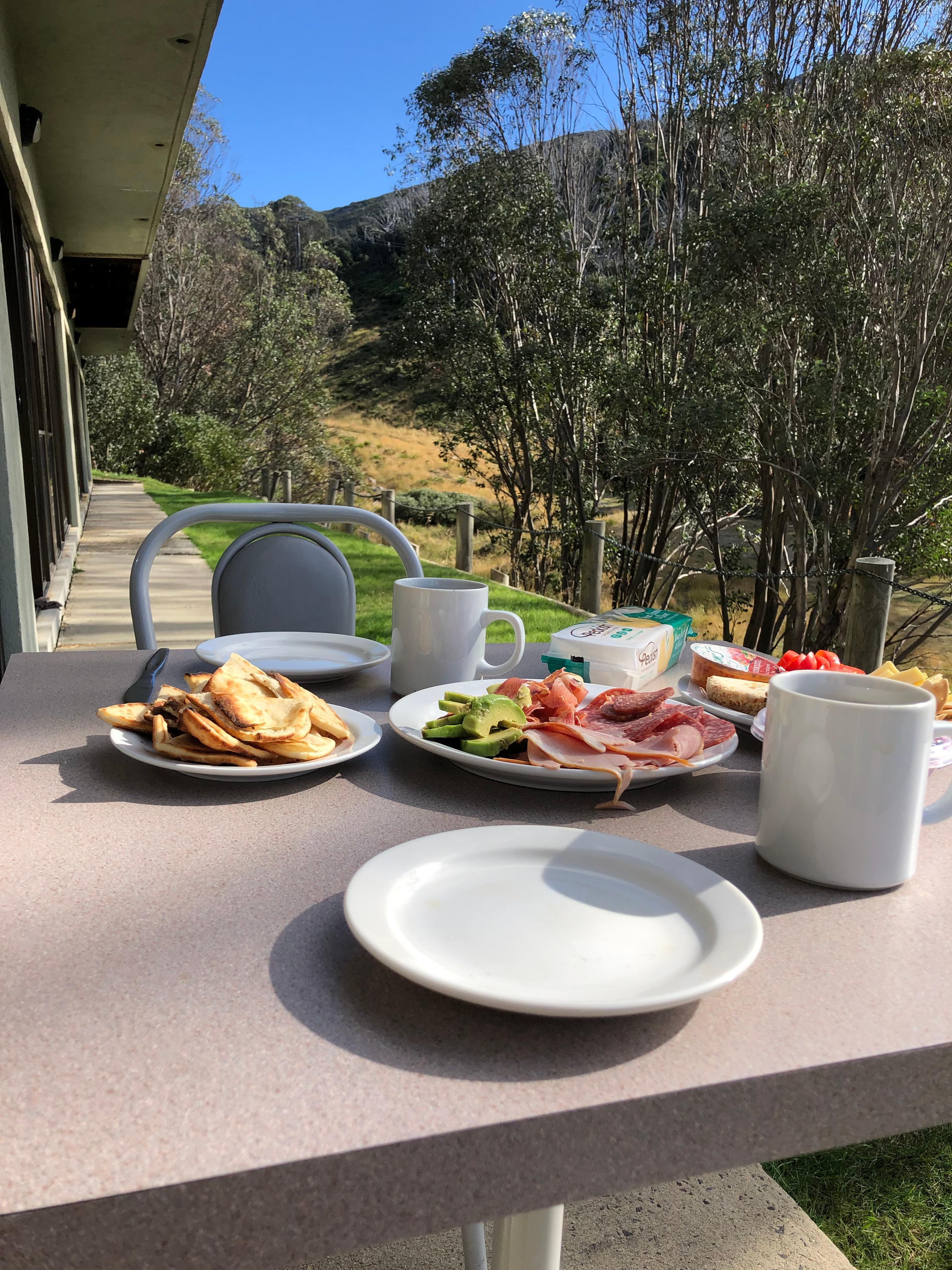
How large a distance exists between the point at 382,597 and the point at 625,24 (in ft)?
21.7

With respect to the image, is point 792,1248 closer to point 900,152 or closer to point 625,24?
point 900,152

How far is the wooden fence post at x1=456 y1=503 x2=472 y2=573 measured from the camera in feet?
24.3

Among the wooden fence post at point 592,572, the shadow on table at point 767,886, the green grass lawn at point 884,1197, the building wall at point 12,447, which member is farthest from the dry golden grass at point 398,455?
the shadow on table at point 767,886

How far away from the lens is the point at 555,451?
1129 cm

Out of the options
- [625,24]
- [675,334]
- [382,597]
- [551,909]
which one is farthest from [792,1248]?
[625,24]

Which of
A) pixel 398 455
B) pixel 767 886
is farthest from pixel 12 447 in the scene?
pixel 398 455

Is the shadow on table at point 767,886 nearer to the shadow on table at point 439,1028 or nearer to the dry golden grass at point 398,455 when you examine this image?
the shadow on table at point 439,1028

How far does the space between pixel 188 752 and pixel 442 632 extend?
0.40 metres

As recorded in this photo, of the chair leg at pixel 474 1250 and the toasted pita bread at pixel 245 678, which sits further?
the chair leg at pixel 474 1250

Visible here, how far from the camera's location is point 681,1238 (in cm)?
136

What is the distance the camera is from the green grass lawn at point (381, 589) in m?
4.99

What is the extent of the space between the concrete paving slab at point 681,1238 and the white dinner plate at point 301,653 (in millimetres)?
807

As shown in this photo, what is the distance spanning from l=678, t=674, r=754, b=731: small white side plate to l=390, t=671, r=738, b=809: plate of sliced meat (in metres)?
0.08

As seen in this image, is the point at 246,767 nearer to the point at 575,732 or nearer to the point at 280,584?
the point at 575,732
